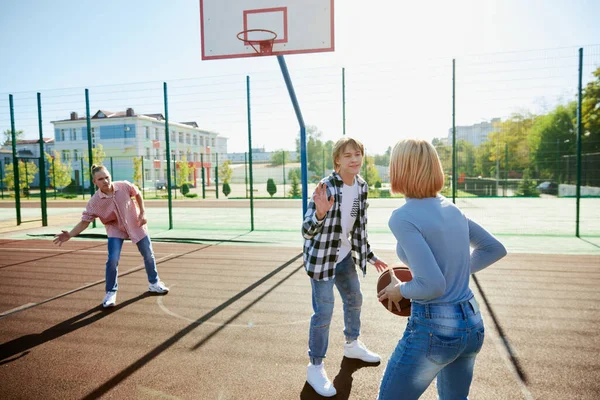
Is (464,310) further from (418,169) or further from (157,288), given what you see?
(157,288)

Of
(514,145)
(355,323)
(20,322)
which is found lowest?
(20,322)

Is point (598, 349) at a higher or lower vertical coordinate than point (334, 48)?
lower

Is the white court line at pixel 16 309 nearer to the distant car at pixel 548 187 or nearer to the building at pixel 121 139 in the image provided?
the distant car at pixel 548 187

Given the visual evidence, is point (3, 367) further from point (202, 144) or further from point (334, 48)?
point (202, 144)

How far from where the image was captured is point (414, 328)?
175cm

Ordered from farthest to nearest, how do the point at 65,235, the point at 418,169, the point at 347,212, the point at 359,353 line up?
the point at 65,235 < the point at 359,353 < the point at 347,212 < the point at 418,169

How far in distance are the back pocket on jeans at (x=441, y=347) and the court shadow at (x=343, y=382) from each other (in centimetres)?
139

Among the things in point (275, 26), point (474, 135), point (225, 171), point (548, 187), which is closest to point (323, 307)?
point (275, 26)

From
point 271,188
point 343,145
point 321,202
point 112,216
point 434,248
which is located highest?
point 343,145

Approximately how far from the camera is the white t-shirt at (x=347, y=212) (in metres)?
3.05

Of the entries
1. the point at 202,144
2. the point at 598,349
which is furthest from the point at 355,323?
the point at 202,144

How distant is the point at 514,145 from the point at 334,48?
1115 inches

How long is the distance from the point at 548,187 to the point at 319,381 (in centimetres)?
2570

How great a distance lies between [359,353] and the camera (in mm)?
3410
